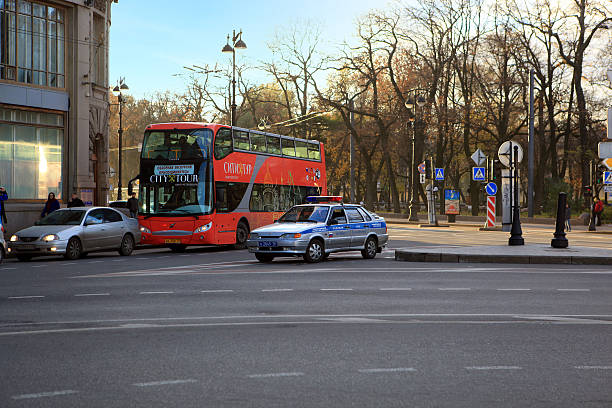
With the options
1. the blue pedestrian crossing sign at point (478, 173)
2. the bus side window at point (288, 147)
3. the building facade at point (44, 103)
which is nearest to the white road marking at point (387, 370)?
the bus side window at point (288, 147)

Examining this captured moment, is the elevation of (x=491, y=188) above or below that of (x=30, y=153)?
below

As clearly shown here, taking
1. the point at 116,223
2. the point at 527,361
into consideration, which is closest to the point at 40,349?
the point at 527,361

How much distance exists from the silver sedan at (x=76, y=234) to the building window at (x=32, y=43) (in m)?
8.99

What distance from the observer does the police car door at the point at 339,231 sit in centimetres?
2141

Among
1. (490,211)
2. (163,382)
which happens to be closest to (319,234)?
(163,382)

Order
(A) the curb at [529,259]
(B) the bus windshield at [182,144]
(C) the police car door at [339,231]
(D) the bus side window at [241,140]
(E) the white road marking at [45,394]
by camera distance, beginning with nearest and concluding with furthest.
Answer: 1. (E) the white road marking at [45,394]
2. (A) the curb at [529,259]
3. (C) the police car door at [339,231]
4. (B) the bus windshield at [182,144]
5. (D) the bus side window at [241,140]

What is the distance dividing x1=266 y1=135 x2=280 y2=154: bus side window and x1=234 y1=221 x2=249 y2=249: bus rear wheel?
3.37 meters

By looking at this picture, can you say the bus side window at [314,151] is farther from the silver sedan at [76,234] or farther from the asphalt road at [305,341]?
the asphalt road at [305,341]

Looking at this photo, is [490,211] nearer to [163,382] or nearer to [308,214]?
[308,214]

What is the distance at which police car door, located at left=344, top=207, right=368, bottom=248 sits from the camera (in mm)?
22109

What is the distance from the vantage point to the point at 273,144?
3067 centimetres

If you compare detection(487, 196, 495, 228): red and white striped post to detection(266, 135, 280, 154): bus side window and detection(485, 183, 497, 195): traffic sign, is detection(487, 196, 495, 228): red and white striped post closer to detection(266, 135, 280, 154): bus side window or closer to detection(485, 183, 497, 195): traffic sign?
detection(485, 183, 497, 195): traffic sign

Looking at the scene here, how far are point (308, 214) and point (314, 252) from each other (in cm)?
122

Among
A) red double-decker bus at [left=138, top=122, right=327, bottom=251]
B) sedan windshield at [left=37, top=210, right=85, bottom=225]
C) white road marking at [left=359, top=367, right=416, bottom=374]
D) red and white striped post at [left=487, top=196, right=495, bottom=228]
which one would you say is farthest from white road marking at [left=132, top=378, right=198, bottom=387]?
red and white striped post at [left=487, top=196, right=495, bottom=228]
